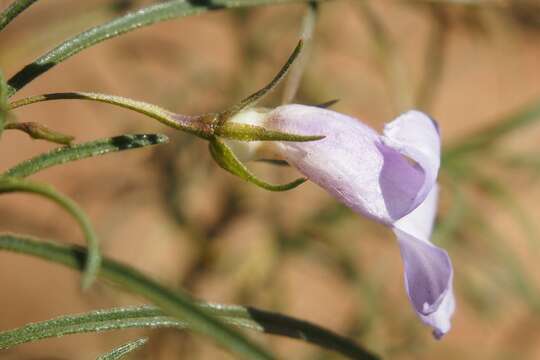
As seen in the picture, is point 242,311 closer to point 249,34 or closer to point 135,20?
point 135,20

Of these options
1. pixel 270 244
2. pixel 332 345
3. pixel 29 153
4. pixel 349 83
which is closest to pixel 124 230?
pixel 29 153

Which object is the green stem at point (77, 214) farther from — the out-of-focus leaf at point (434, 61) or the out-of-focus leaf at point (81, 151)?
the out-of-focus leaf at point (434, 61)

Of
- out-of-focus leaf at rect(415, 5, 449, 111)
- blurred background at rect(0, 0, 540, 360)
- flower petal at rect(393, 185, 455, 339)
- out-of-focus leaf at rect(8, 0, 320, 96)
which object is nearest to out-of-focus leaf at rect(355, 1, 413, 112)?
blurred background at rect(0, 0, 540, 360)

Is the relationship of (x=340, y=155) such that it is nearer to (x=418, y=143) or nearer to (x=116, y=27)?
(x=418, y=143)

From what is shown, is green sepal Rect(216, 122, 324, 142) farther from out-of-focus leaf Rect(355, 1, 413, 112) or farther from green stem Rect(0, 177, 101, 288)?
out-of-focus leaf Rect(355, 1, 413, 112)

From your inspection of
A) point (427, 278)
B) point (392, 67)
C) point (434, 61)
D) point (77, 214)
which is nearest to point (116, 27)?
point (77, 214)

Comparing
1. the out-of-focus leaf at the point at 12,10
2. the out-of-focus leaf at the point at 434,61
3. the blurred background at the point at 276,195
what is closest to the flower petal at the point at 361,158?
the out-of-focus leaf at the point at 12,10
